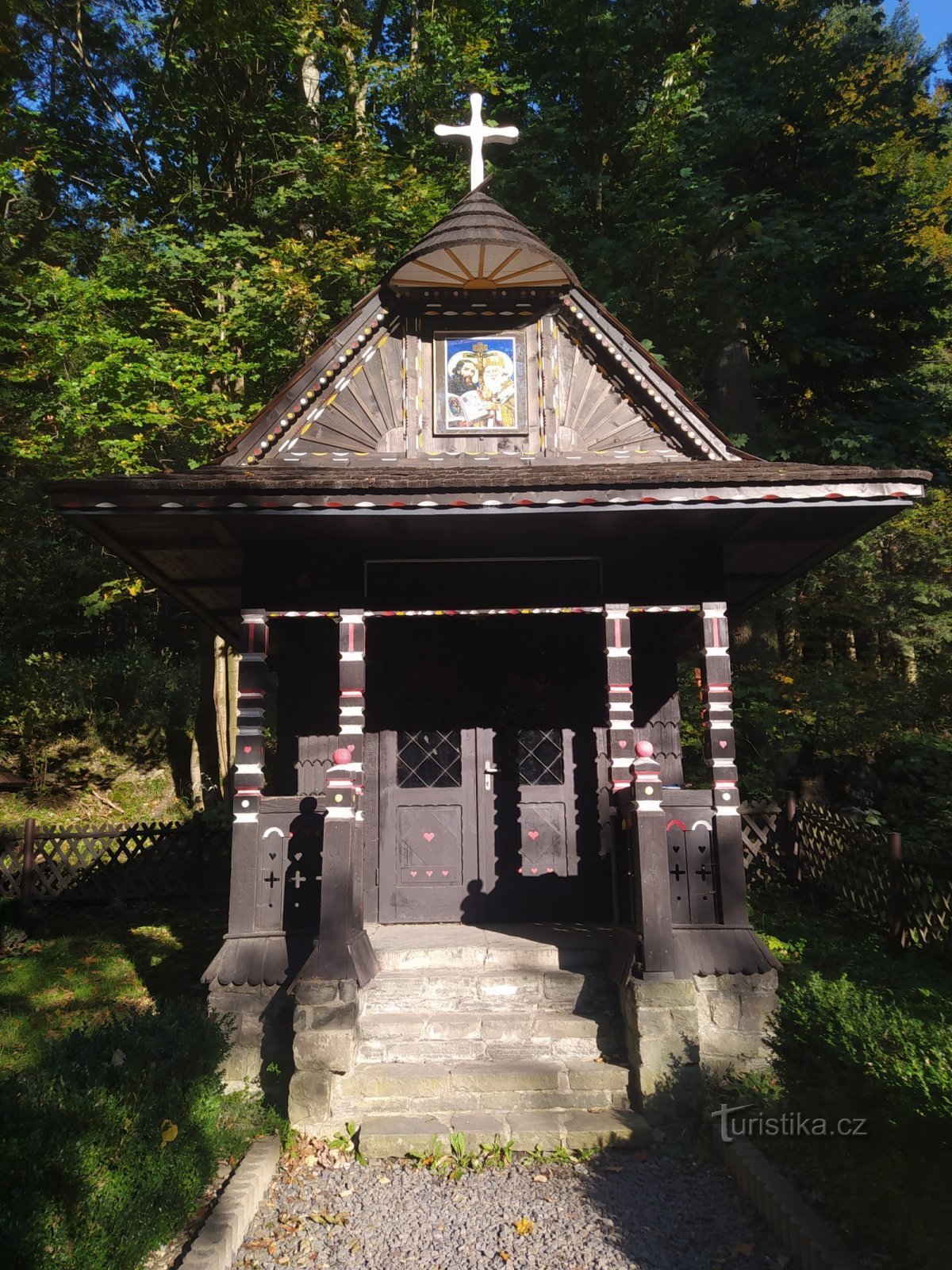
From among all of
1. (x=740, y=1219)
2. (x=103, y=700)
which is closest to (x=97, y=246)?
(x=103, y=700)

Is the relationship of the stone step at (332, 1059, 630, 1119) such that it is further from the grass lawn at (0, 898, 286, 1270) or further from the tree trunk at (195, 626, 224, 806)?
the tree trunk at (195, 626, 224, 806)

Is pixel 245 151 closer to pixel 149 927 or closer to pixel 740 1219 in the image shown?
pixel 149 927

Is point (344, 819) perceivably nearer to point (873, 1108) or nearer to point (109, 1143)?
point (109, 1143)

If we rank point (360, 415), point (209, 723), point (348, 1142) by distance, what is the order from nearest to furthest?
point (348, 1142), point (360, 415), point (209, 723)

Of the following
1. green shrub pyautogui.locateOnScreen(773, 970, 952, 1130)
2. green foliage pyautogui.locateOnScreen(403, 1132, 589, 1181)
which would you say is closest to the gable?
green shrub pyautogui.locateOnScreen(773, 970, 952, 1130)

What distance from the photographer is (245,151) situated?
56.9 feet

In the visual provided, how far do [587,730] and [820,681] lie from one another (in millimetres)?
7096

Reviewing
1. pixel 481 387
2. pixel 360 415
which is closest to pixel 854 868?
pixel 481 387

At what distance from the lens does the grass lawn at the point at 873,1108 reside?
386 centimetres

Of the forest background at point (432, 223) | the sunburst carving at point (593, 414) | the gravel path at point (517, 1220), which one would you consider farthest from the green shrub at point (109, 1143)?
the forest background at point (432, 223)

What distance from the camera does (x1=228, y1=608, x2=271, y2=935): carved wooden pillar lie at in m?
7.20

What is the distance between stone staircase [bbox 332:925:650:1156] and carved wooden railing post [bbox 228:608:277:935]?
125 centimetres

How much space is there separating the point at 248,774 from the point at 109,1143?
3470mm

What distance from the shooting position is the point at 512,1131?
5.68 m
